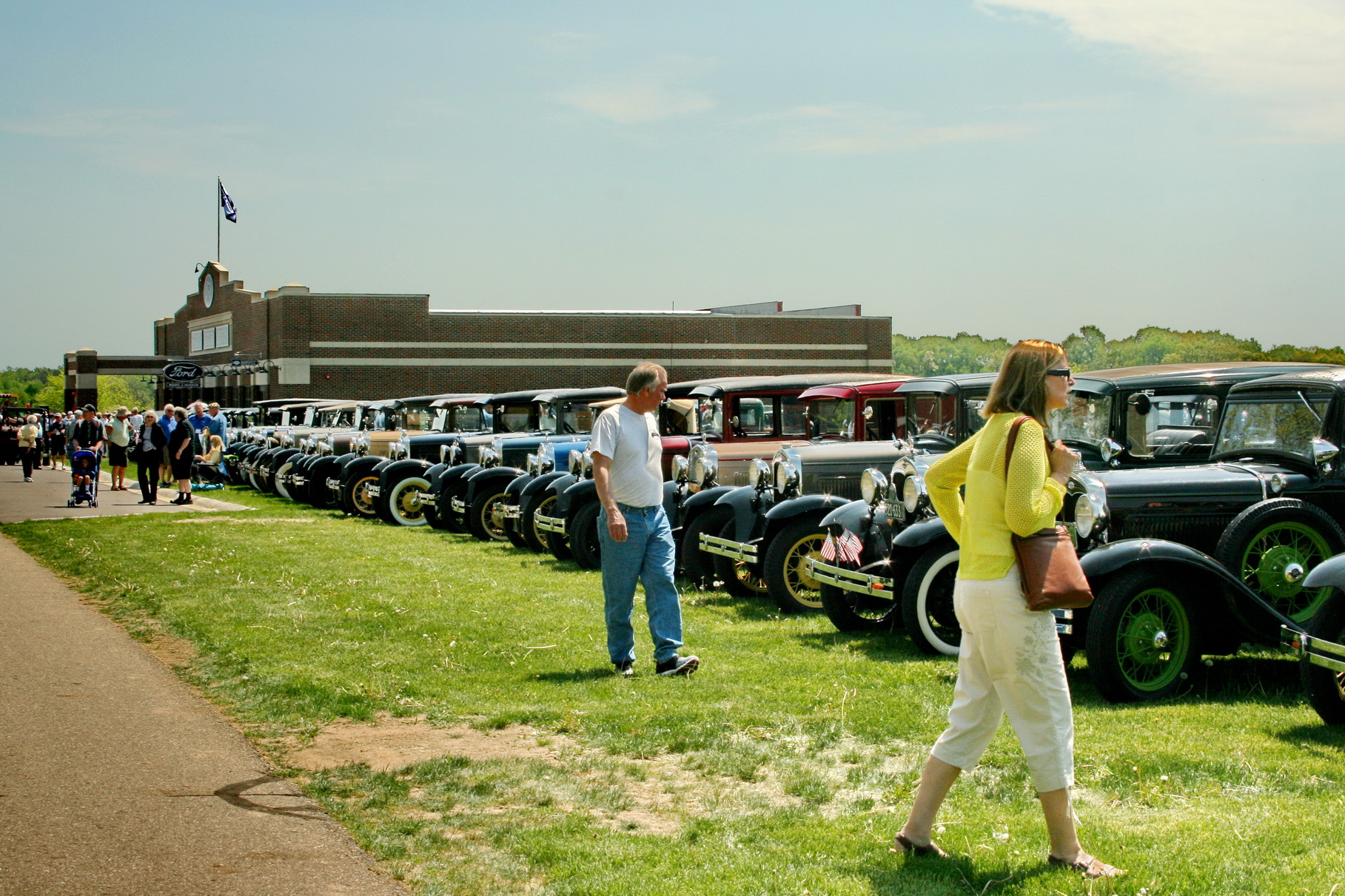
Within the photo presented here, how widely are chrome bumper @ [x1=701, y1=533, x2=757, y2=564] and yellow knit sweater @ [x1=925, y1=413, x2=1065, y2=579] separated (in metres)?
5.66

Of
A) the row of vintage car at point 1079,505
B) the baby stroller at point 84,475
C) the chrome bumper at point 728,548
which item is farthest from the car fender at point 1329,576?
the baby stroller at point 84,475

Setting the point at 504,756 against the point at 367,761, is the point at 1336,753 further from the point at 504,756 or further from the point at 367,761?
the point at 367,761

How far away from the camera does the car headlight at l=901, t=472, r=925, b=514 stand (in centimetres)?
847

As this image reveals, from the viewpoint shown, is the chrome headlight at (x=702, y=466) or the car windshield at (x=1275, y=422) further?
the chrome headlight at (x=702, y=466)

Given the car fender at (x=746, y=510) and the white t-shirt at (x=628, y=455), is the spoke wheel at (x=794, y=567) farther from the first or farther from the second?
the white t-shirt at (x=628, y=455)

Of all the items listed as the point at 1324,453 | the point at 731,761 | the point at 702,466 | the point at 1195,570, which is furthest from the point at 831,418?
the point at 731,761

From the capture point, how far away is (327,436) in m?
22.6

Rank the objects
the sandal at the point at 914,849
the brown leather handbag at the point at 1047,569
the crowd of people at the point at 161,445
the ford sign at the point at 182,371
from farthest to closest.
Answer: the ford sign at the point at 182,371
the crowd of people at the point at 161,445
the sandal at the point at 914,849
the brown leather handbag at the point at 1047,569

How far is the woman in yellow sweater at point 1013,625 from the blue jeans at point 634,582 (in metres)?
3.29

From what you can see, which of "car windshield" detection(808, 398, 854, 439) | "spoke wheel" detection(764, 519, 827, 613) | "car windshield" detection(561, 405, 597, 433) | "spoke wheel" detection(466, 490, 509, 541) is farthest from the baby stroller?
"spoke wheel" detection(764, 519, 827, 613)

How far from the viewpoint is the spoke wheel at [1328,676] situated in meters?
5.84

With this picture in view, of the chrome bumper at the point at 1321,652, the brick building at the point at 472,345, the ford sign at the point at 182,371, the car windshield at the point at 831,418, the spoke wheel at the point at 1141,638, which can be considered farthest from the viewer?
the ford sign at the point at 182,371

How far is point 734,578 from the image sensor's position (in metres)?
10.7

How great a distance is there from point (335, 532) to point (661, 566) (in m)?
9.82
